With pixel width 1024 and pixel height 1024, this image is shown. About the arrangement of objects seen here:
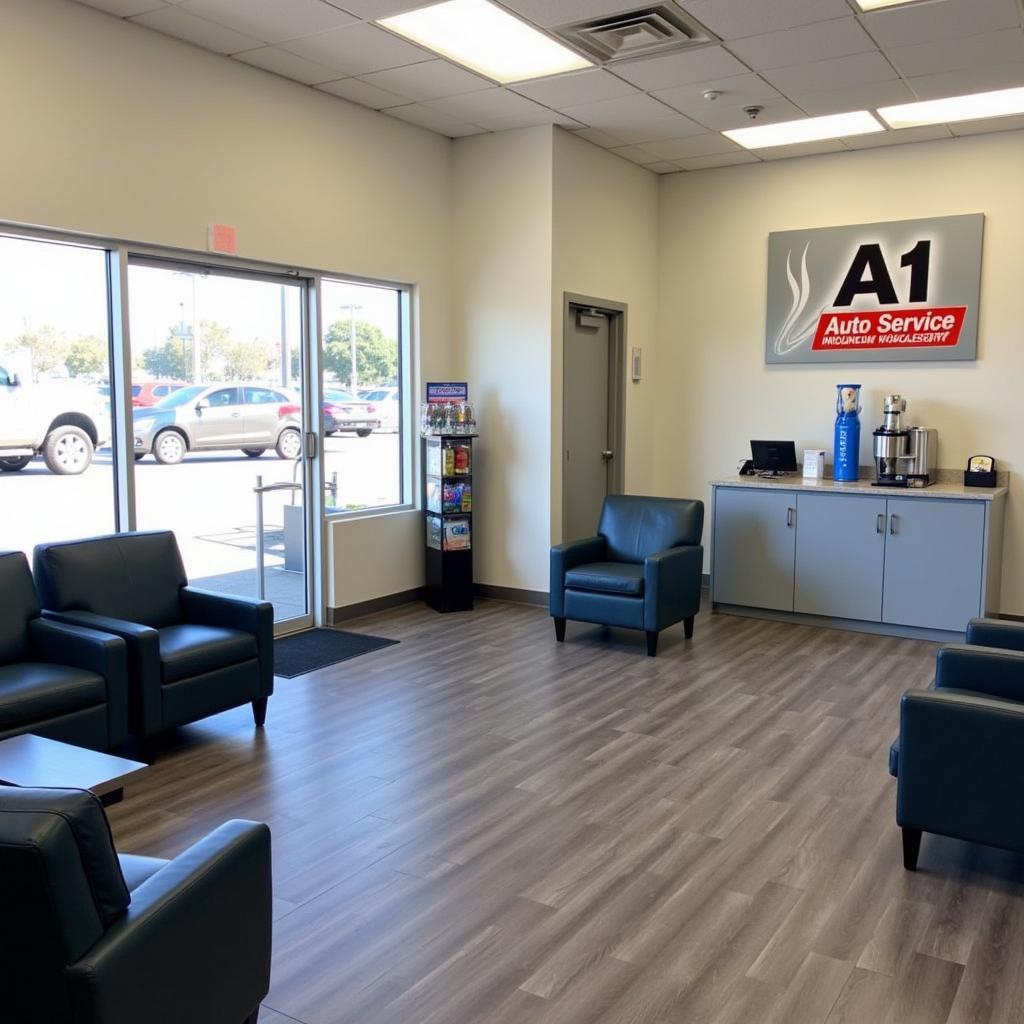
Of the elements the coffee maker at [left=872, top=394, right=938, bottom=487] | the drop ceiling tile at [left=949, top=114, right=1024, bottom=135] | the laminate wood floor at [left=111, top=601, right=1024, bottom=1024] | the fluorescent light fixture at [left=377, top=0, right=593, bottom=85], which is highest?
the fluorescent light fixture at [left=377, top=0, right=593, bottom=85]

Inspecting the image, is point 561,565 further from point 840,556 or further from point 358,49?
point 358,49

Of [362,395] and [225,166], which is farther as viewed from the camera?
[362,395]

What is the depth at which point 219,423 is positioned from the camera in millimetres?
5332

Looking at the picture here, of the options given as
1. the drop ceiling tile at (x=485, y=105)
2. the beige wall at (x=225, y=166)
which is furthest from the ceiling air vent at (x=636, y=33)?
the beige wall at (x=225, y=166)

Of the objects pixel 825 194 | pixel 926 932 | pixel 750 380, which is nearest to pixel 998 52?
pixel 825 194

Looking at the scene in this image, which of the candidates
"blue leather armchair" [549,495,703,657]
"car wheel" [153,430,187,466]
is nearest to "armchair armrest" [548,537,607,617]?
"blue leather armchair" [549,495,703,657]

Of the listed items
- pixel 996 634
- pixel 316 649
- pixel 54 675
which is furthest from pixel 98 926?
pixel 316 649

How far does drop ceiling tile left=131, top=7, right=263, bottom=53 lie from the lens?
4.42 m

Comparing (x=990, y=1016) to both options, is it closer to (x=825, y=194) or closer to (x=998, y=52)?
(x=998, y=52)

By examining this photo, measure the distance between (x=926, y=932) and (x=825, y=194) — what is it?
17.9ft

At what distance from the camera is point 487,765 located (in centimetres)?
379

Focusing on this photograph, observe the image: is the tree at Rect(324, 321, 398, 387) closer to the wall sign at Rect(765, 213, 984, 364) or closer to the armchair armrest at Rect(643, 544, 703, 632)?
the armchair armrest at Rect(643, 544, 703, 632)

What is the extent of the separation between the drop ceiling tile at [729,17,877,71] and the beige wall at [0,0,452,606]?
2.36m

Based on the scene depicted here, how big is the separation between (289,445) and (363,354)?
2.80 ft
